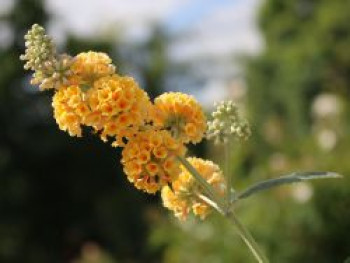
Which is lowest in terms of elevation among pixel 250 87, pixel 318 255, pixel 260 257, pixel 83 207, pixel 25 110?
pixel 260 257

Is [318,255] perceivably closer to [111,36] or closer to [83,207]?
[83,207]

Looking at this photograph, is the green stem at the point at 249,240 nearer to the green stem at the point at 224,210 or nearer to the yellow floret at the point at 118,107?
the green stem at the point at 224,210

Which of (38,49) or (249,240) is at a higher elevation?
(38,49)

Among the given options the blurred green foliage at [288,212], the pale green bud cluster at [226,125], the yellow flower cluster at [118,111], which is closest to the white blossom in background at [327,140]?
the blurred green foliage at [288,212]

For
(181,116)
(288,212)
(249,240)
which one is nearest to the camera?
(249,240)

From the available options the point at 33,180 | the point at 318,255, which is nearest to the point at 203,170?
the point at 318,255

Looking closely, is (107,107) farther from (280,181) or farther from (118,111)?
(280,181)

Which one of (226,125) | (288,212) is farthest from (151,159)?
(288,212)
